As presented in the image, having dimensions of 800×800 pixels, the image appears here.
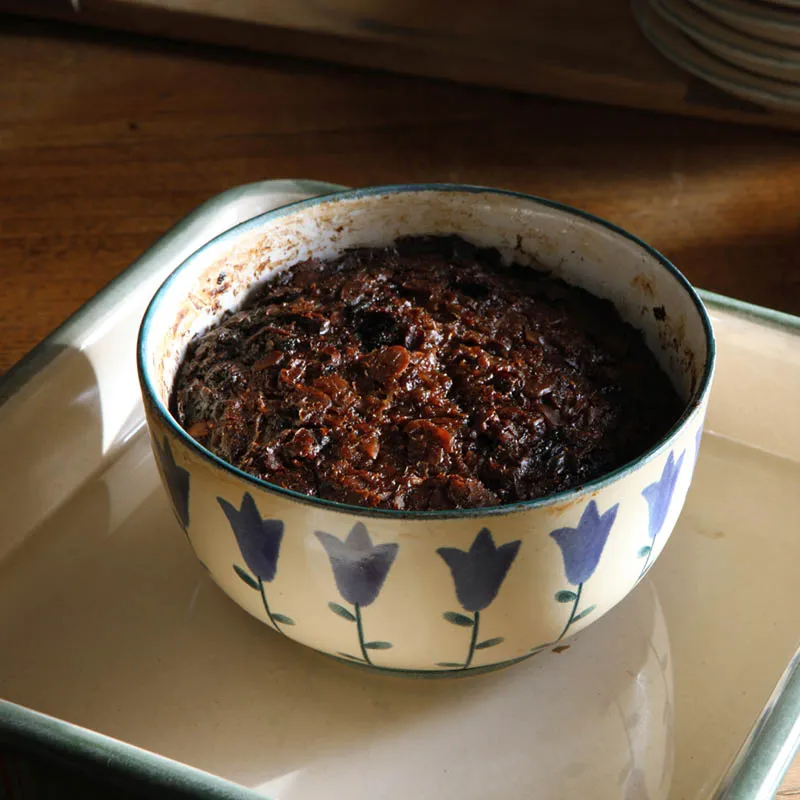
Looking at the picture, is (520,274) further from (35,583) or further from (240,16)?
(240,16)

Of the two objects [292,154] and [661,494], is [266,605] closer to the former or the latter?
[661,494]

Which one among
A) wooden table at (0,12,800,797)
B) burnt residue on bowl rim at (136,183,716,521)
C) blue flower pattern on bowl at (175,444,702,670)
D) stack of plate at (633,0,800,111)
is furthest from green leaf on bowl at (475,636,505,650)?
stack of plate at (633,0,800,111)

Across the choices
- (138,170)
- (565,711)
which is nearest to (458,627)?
(565,711)

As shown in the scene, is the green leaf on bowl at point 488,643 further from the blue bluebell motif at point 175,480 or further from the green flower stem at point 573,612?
the blue bluebell motif at point 175,480

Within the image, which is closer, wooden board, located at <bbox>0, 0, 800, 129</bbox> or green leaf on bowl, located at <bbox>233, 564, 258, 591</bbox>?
green leaf on bowl, located at <bbox>233, 564, 258, 591</bbox>

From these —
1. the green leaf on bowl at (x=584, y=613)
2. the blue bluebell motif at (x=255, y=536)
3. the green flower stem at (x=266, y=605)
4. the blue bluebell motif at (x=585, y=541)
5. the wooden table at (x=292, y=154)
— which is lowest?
the wooden table at (x=292, y=154)

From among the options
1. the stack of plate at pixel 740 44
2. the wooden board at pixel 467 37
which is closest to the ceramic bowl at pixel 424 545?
the stack of plate at pixel 740 44

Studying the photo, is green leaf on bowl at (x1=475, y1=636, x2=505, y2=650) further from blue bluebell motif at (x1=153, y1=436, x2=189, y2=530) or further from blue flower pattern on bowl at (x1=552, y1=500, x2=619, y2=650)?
blue bluebell motif at (x1=153, y1=436, x2=189, y2=530)

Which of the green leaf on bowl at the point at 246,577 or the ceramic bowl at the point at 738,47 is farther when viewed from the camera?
the ceramic bowl at the point at 738,47
